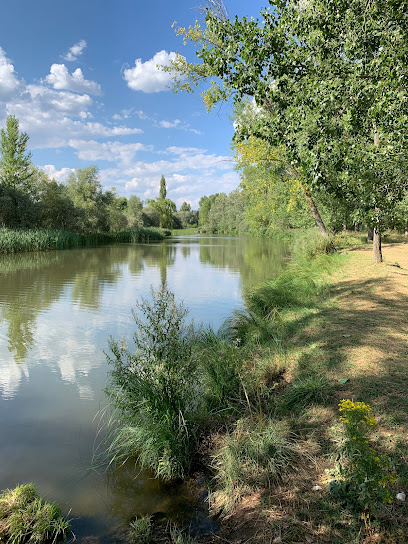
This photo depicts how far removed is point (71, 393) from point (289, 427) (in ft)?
10.8

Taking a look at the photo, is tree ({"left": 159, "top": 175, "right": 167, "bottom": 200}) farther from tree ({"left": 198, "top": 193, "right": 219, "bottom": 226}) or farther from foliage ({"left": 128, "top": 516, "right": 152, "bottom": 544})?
foliage ({"left": 128, "top": 516, "right": 152, "bottom": 544})

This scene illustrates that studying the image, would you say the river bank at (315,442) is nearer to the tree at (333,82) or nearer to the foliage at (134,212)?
the tree at (333,82)

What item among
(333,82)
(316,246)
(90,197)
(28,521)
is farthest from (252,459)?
(90,197)

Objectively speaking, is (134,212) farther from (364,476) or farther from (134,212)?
(364,476)

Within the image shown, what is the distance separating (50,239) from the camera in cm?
2995

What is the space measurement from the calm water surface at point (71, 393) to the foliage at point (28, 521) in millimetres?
170

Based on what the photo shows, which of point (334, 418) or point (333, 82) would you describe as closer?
point (334, 418)

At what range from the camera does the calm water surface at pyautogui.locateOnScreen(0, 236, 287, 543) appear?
302cm

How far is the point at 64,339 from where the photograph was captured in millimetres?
7426

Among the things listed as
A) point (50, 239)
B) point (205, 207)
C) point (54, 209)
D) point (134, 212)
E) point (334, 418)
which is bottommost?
point (334, 418)

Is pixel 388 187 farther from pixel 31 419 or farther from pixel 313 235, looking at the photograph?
pixel 313 235

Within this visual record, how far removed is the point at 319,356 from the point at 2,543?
12.9ft

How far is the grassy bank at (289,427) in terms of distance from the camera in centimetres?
228

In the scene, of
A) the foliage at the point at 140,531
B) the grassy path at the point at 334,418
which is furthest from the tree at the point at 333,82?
the foliage at the point at 140,531
